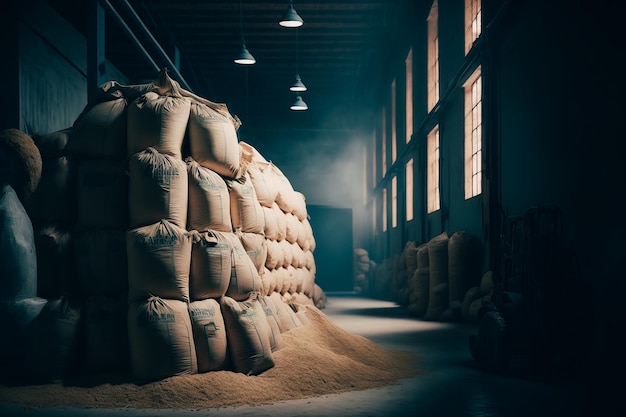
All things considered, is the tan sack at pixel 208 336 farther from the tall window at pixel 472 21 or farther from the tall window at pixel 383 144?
the tall window at pixel 383 144

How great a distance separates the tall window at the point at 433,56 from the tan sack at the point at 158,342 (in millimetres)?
8981

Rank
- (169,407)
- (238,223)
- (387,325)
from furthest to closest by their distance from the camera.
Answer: (387,325)
(238,223)
(169,407)

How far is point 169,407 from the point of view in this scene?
150 inches

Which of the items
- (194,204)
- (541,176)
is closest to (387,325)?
(541,176)

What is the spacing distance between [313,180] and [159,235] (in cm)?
1875

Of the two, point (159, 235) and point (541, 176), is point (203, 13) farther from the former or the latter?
point (159, 235)

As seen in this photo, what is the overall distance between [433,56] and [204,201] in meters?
9.01

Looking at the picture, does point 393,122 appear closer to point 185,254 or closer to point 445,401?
point 185,254

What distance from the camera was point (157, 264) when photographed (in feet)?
13.9

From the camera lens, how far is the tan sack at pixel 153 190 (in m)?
4.38

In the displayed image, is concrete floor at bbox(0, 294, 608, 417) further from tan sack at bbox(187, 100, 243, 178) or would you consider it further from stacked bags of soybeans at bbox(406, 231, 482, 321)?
stacked bags of soybeans at bbox(406, 231, 482, 321)

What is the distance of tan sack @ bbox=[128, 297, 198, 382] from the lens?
13.4 ft

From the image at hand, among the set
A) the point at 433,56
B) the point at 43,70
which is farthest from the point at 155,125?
the point at 433,56

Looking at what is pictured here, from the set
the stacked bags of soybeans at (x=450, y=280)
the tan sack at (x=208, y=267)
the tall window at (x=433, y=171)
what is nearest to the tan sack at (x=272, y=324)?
the tan sack at (x=208, y=267)
